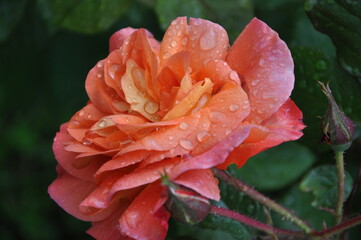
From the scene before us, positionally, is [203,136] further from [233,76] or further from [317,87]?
[317,87]

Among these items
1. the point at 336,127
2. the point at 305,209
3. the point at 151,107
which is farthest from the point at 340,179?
the point at 305,209

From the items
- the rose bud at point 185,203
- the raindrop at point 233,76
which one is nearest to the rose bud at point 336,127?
the raindrop at point 233,76

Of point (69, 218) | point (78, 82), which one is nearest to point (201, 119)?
point (78, 82)

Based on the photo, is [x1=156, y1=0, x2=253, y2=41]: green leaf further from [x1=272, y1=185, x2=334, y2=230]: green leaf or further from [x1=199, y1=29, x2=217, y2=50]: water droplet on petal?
[x1=272, y1=185, x2=334, y2=230]: green leaf

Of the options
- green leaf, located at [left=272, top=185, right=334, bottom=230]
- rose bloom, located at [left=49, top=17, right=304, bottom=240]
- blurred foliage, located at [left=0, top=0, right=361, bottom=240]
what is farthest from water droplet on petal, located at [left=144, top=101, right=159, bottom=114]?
green leaf, located at [left=272, top=185, right=334, bottom=230]

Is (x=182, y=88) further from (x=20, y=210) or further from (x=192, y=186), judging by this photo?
(x=20, y=210)

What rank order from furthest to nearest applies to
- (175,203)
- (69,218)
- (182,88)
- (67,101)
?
(69,218) < (67,101) < (182,88) < (175,203)

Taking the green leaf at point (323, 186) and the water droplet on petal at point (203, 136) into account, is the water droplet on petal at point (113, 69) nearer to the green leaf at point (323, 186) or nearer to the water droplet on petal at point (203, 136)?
the water droplet on petal at point (203, 136)
